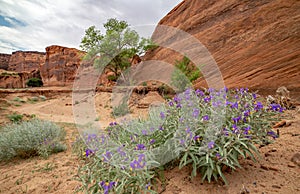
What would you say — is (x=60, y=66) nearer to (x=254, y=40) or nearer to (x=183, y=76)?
(x=183, y=76)

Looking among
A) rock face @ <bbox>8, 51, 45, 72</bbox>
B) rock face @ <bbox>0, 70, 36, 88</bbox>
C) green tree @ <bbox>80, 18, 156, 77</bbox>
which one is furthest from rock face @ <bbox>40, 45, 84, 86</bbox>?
rock face @ <bbox>8, 51, 45, 72</bbox>

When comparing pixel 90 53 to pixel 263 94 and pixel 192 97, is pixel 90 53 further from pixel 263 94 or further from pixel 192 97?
pixel 192 97

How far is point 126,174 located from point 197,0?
1791 centimetres

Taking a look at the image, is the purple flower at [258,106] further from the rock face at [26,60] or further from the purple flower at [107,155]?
the rock face at [26,60]

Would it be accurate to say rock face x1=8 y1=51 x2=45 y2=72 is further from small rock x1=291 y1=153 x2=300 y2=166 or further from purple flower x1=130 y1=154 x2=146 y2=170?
small rock x1=291 y1=153 x2=300 y2=166

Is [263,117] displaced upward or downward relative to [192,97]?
downward

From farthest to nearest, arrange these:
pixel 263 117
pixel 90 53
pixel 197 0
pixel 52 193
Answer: pixel 197 0, pixel 90 53, pixel 52 193, pixel 263 117

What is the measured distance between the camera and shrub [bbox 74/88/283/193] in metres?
1.32

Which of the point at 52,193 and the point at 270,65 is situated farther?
the point at 270,65

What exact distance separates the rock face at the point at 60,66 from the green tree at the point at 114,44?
624 inches

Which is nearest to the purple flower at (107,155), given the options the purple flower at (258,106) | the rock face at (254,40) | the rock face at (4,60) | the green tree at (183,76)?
the purple flower at (258,106)

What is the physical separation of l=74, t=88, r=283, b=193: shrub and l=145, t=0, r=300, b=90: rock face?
216 inches

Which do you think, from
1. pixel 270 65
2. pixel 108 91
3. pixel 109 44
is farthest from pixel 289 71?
pixel 109 44

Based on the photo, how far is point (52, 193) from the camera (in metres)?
1.89
